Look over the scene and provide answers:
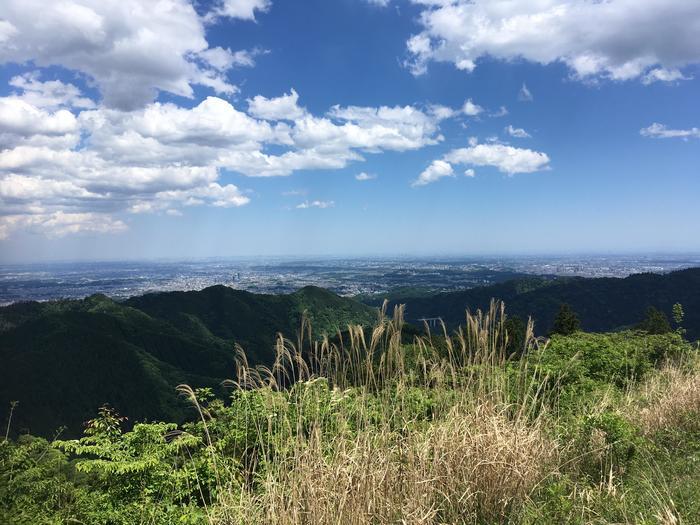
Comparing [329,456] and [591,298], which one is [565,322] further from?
[591,298]

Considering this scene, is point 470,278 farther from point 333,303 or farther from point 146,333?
point 146,333

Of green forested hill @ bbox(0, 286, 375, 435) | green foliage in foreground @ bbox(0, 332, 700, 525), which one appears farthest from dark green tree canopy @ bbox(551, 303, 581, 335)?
green foliage in foreground @ bbox(0, 332, 700, 525)

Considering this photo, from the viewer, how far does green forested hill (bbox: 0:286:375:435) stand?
62031 mm

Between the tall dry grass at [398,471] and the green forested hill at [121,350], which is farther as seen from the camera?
the green forested hill at [121,350]

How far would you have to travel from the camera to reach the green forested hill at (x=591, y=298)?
351 feet

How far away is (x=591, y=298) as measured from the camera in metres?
120

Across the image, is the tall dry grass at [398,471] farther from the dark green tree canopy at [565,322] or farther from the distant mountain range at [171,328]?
the dark green tree canopy at [565,322]

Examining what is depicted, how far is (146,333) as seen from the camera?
91.5 m

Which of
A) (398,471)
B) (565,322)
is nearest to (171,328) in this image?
Result: (565,322)

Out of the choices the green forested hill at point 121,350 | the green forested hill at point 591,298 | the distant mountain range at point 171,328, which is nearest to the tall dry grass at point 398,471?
the distant mountain range at point 171,328

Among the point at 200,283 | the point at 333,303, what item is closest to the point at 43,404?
the point at 333,303

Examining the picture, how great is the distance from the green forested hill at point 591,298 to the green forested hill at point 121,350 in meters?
29.3

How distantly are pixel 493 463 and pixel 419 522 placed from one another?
0.70 meters

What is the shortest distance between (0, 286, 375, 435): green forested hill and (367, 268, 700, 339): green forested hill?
1155 inches
